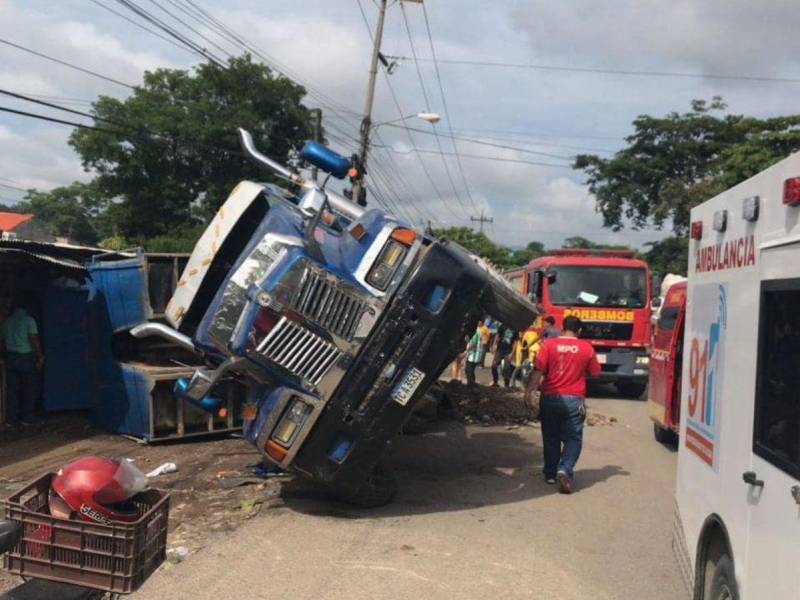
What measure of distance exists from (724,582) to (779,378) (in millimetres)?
1108

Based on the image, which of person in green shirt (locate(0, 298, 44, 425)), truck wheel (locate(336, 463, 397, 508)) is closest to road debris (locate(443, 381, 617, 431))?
truck wheel (locate(336, 463, 397, 508))

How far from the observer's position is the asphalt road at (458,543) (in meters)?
5.13

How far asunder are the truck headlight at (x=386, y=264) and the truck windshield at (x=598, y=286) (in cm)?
1003

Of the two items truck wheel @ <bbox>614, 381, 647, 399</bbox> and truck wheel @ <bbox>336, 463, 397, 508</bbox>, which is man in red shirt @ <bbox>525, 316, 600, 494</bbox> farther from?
truck wheel @ <bbox>614, 381, 647, 399</bbox>

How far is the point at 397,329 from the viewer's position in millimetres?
6203

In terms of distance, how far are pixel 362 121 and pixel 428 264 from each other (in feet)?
61.6

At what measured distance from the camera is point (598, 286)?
53.0 feet

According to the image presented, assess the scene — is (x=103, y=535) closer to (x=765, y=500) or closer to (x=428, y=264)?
(x=765, y=500)

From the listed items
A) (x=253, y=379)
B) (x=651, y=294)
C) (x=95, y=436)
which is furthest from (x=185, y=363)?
(x=651, y=294)

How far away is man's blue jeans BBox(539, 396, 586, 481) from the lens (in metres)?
7.75

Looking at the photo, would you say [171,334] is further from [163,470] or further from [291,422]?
[163,470]

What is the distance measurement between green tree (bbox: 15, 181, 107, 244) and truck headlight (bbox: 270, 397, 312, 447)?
80.7m

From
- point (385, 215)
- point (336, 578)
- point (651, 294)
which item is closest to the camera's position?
point (336, 578)

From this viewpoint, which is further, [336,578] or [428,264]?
[428,264]
